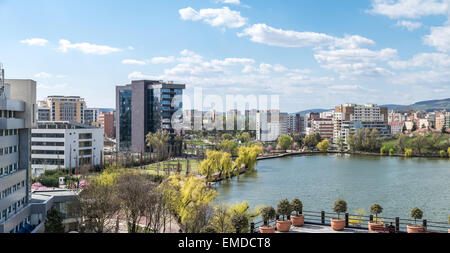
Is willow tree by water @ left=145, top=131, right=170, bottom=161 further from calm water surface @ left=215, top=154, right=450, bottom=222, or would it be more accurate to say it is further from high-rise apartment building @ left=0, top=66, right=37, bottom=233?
high-rise apartment building @ left=0, top=66, right=37, bottom=233

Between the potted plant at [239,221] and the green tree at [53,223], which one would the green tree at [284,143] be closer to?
the green tree at [53,223]

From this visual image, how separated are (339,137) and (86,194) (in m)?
21.7

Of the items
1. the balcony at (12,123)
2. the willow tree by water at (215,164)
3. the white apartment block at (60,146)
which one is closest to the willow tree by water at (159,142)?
the white apartment block at (60,146)

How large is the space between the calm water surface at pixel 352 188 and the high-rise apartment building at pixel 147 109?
228 inches

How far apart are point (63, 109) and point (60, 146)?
54.7 ft

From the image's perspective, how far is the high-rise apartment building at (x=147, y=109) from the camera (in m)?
18.3

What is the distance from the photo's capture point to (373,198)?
8445mm

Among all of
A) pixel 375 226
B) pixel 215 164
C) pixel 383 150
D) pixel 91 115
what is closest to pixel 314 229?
pixel 375 226

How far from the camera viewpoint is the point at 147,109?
18.8 meters

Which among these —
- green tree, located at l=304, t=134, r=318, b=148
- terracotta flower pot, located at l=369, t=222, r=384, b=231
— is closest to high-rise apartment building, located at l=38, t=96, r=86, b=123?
green tree, located at l=304, t=134, r=318, b=148

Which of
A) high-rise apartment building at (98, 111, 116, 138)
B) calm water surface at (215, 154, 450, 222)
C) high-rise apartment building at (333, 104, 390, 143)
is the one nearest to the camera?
calm water surface at (215, 154, 450, 222)

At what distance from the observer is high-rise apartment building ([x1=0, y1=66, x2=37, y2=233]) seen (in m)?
4.39

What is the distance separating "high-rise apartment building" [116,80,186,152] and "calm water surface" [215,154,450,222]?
5.79 m
